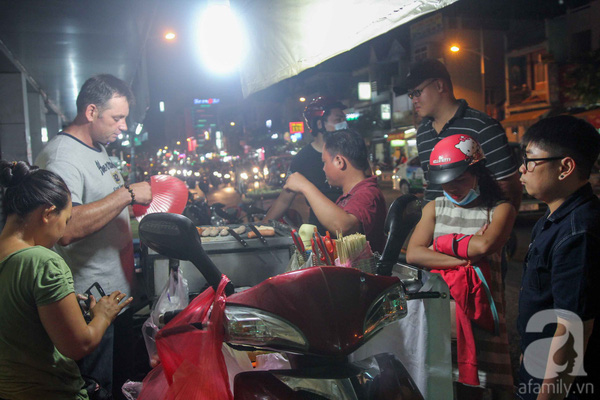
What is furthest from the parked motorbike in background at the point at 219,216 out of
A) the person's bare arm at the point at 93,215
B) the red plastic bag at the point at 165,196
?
the person's bare arm at the point at 93,215

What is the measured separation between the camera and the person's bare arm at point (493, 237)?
2.62 meters

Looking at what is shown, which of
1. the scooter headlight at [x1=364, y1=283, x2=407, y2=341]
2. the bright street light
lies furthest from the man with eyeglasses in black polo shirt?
the scooter headlight at [x1=364, y1=283, x2=407, y2=341]

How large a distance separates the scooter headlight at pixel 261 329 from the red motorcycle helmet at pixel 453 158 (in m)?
1.66

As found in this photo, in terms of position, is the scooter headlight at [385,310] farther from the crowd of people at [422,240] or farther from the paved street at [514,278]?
the paved street at [514,278]

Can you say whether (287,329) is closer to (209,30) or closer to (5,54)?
(209,30)

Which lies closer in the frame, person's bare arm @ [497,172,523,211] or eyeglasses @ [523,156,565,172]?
eyeglasses @ [523,156,565,172]

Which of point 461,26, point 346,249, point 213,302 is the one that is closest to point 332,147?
point 346,249

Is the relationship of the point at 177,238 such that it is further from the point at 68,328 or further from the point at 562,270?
the point at 562,270

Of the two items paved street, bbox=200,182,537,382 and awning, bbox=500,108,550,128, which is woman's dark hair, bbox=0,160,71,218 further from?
awning, bbox=500,108,550,128

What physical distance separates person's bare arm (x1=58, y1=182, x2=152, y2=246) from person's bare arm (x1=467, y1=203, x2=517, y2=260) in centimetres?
215

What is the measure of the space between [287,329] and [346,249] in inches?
23.6

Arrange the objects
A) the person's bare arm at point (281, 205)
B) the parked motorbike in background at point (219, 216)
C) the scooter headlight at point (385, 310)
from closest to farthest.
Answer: the scooter headlight at point (385, 310)
the person's bare arm at point (281, 205)
the parked motorbike in background at point (219, 216)

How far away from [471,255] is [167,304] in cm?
179

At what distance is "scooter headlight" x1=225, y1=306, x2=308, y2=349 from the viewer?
4.42 ft
